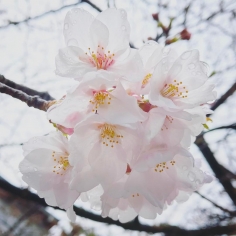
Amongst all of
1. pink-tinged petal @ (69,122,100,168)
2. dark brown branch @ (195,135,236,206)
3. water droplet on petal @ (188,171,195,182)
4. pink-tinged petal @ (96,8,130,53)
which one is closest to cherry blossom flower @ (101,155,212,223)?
water droplet on petal @ (188,171,195,182)

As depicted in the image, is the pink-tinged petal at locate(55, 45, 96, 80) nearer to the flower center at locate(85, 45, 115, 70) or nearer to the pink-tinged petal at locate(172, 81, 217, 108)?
the flower center at locate(85, 45, 115, 70)

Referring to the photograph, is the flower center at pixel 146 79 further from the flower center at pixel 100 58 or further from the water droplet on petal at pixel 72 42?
the water droplet on petal at pixel 72 42

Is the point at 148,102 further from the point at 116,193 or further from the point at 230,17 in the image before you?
the point at 230,17

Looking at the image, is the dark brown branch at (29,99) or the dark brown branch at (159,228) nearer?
the dark brown branch at (29,99)

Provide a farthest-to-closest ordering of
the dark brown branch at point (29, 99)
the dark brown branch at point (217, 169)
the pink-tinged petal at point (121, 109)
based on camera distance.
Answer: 1. the dark brown branch at point (217, 169)
2. the dark brown branch at point (29, 99)
3. the pink-tinged petal at point (121, 109)

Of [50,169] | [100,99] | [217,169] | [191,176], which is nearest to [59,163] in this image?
[50,169]

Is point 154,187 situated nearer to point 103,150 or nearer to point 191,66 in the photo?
point 103,150

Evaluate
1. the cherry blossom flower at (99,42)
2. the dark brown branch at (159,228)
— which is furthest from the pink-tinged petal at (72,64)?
the dark brown branch at (159,228)
